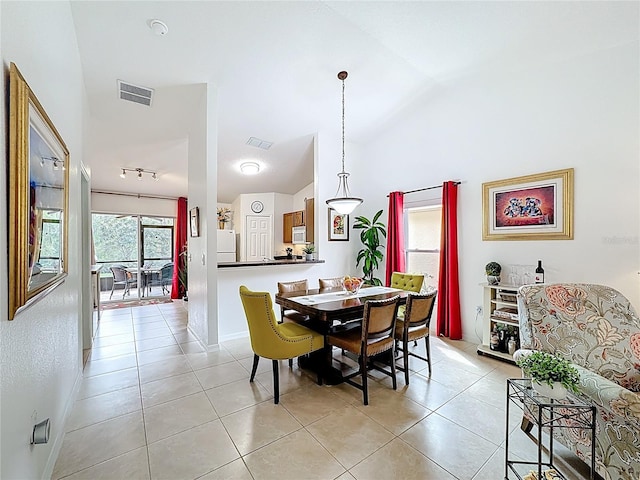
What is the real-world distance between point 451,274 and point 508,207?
1.11 meters

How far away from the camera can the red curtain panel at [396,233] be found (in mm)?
4695

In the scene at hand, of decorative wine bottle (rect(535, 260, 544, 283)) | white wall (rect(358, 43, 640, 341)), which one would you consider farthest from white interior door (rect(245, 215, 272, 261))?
decorative wine bottle (rect(535, 260, 544, 283))

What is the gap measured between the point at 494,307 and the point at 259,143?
164 inches

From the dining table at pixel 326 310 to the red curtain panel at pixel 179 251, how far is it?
4611 mm

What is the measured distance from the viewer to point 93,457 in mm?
1846

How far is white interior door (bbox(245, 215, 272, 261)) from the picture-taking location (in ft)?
22.3

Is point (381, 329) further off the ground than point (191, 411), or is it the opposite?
point (381, 329)

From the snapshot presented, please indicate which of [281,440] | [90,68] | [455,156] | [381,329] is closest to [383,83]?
[455,156]

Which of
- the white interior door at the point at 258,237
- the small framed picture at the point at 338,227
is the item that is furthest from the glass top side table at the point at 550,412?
the white interior door at the point at 258,237

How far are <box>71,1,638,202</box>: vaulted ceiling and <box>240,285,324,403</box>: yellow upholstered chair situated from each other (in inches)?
98.8

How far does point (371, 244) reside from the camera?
498cm

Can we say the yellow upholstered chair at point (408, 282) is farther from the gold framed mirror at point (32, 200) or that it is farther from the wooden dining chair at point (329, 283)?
the gold framed mirror at point (32, 200)

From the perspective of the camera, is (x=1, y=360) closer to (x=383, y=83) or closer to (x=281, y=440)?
(x=281, y=440)

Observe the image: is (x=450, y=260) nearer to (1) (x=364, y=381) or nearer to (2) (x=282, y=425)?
(1) (x=364, y=381)
